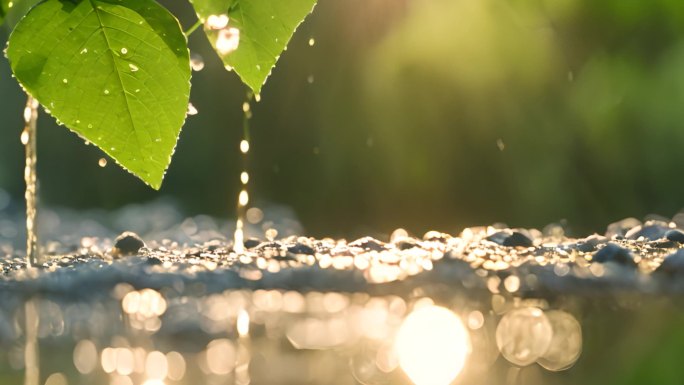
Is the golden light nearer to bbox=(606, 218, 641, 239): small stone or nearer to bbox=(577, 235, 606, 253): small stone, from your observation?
bbox=(577, 235, 606, 253): small stone

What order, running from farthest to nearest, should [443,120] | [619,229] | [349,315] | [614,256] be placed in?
[443,120] < [619,229] < [614,256] < [349,315]

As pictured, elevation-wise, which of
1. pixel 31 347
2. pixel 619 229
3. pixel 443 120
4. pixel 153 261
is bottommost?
pixel 31 347

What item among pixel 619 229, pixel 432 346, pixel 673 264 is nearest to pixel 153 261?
pixel 432 346

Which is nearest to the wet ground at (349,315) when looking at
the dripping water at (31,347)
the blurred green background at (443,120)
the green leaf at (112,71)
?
the dripping water at (31,347)

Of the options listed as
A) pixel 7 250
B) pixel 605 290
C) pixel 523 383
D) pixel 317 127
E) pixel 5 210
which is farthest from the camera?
pixel 317 127

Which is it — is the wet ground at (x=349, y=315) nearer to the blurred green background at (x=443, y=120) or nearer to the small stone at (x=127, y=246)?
the small stone at (x=127, y=246)

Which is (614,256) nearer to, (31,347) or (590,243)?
(590,243)

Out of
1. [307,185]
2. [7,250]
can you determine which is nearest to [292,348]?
[7,250]

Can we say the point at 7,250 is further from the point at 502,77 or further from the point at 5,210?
the point at 502,77
